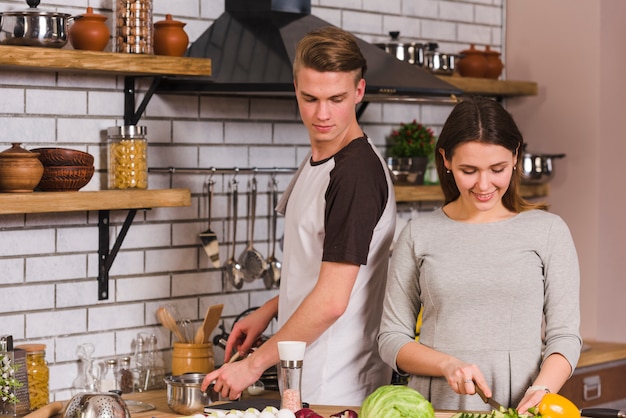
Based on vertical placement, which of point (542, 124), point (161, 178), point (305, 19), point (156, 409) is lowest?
point (156, 409)

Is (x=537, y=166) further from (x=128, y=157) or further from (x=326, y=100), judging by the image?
(x=326, y=100)

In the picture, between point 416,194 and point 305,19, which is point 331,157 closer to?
point 305,19

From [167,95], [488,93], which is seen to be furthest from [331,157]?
[488,93]

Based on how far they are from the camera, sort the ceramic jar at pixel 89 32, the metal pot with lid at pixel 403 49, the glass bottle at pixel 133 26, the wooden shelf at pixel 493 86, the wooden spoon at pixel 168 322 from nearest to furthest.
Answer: the ceramic jar at pixel 89 32 < the glass bottle at pixel 133 26 < the wooden spoon at pixel 168 322 < the metal pot with lid at pixel 403 49 < the wooden shelf at pixel 493 86

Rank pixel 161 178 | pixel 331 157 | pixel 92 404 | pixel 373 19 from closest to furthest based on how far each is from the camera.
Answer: pixel 92 404 < pixel 331 157 < pixel 161 178 < pixel 373 19

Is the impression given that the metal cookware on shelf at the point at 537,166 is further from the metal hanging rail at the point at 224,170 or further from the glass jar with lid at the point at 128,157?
the glass jar with lid at the point at 128,157

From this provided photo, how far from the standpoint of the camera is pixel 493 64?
15.5ft

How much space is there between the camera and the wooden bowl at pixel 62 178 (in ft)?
10.5

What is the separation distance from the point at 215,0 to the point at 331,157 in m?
1.32

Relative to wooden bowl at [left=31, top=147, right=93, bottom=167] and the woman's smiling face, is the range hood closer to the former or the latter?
wooden bowl at [left=31, top=147, right=93, bottom=167]

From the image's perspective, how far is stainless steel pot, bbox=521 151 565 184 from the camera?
4.68 m

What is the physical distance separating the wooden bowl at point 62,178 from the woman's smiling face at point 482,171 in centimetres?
128

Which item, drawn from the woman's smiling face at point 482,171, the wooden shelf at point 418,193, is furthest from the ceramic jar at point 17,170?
the wooden shelf at point 418,193

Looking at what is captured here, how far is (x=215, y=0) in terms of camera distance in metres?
3.88
